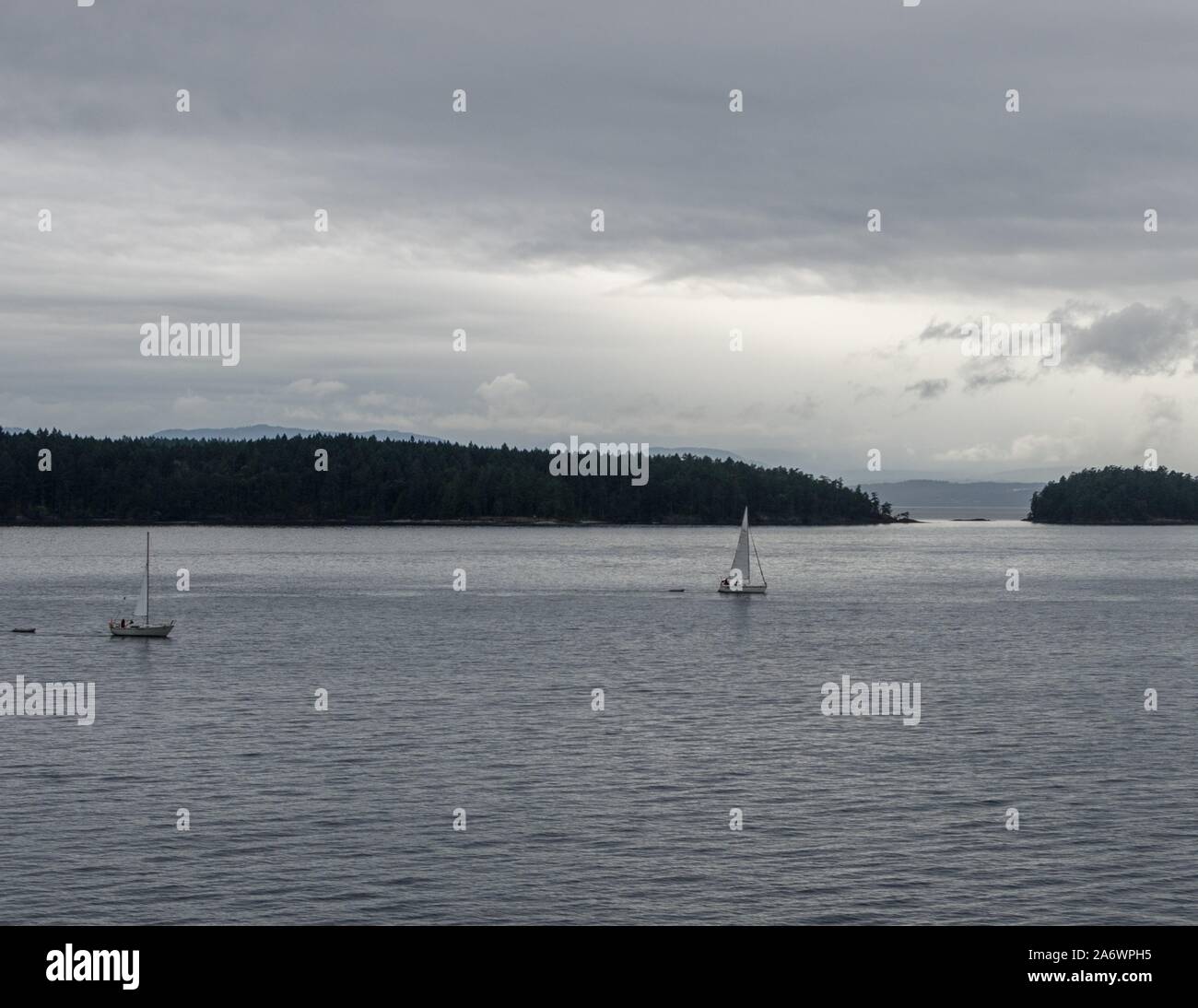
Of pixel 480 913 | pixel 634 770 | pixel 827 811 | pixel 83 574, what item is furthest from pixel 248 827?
pixel 83 574

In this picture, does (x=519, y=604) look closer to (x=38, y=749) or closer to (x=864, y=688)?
(x=864, y=688)

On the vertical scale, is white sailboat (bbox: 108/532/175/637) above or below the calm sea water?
above

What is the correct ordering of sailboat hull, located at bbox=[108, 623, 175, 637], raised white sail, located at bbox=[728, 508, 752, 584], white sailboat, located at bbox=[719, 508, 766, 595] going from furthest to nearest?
raised white sail, located at bbox=[728, 508, 752, 584]
white sailboat, located at bbox=[719, 508, 766, 595]
sailboat hull, located at bbox=[108, 623, 175, 637]

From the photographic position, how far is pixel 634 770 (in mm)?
54250

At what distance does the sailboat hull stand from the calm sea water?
78 centimetres

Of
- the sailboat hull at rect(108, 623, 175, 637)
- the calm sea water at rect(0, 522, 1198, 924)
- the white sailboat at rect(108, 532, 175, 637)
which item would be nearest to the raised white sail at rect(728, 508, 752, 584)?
the calm sea water at rect(0, 522, 1198, 924)

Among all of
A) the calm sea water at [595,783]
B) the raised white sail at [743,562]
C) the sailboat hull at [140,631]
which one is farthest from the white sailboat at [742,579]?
the sailboat hull at [140,631]

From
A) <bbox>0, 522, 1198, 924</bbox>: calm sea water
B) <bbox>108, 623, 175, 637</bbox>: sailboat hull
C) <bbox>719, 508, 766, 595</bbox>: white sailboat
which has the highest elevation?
<bbox>719, 508, 766, 595</bbox>: white sailboat

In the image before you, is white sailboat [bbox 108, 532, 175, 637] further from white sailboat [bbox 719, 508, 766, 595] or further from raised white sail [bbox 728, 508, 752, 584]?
raised white sail [bbox 728, 508, 752, 584]

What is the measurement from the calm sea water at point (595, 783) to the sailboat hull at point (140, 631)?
780mm

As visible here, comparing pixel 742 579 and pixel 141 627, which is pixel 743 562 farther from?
pixel 141 627

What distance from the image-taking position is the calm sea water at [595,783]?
37406 mm

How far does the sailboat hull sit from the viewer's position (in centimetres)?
10788
